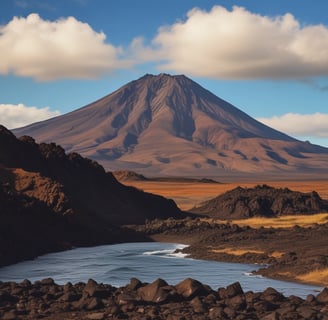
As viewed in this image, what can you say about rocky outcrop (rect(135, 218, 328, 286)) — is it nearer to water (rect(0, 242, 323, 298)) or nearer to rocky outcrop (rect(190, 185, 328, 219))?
water (rect(0, 242, 323, 298))

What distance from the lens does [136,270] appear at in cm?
3556

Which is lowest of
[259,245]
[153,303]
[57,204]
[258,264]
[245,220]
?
[258,264]

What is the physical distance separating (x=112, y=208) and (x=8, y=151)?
1256cm

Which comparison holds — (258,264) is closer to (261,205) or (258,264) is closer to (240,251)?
(240,251)

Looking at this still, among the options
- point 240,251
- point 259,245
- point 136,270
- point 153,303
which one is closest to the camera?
point 153,303

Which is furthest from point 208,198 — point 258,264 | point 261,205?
point 258,264

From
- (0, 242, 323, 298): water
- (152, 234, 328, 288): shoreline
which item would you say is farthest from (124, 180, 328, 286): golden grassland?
(0, 242, 323, 298): water

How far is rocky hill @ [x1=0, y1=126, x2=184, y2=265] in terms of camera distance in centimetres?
4519

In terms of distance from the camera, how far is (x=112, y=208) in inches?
2623

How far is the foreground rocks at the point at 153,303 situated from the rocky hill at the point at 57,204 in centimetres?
A: 1685

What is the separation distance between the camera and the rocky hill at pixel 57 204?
45.2 m

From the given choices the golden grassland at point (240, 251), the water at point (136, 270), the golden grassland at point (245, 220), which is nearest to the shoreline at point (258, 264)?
the golden grassland at point (245, 220)

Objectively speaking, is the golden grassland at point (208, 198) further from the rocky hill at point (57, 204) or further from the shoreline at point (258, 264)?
the shoreline at point (258, 264)

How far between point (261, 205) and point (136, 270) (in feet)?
124
